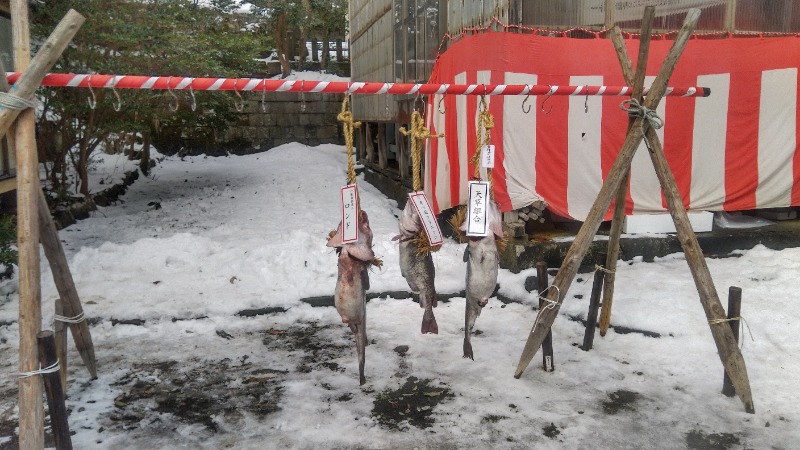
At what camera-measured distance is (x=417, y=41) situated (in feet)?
34.2

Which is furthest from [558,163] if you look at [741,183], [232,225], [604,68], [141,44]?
[141,44]

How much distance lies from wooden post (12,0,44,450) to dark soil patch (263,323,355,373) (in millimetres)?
2193

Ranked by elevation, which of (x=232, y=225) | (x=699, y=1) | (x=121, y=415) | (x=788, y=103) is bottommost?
(x=121, y=415)

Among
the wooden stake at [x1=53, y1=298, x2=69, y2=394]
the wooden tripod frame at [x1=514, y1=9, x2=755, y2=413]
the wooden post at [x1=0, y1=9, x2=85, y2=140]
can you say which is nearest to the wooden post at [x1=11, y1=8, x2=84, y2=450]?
the wooden post at [x1=0, y1=9, x2=85, y2=140]

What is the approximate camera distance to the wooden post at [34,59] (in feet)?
10.7

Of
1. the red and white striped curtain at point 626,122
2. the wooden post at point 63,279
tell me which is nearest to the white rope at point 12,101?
the wooden post at point 63,279

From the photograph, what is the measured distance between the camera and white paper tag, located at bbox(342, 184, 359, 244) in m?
4.09

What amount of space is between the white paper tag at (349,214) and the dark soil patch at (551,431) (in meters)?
1.83

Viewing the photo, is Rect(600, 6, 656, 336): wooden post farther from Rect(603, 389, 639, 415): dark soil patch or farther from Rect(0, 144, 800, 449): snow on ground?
Rect(603, 389, 639, 415): dark soil patch

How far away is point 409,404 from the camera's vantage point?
4.41m

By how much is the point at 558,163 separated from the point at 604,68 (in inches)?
49.2

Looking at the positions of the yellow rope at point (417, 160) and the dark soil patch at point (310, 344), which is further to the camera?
the dark soil patch at point (310, 344)

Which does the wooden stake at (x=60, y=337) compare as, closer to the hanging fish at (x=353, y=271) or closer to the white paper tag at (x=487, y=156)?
the hanging fish at (x=353, y=271)

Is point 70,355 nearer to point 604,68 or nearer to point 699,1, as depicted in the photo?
point 604,68
